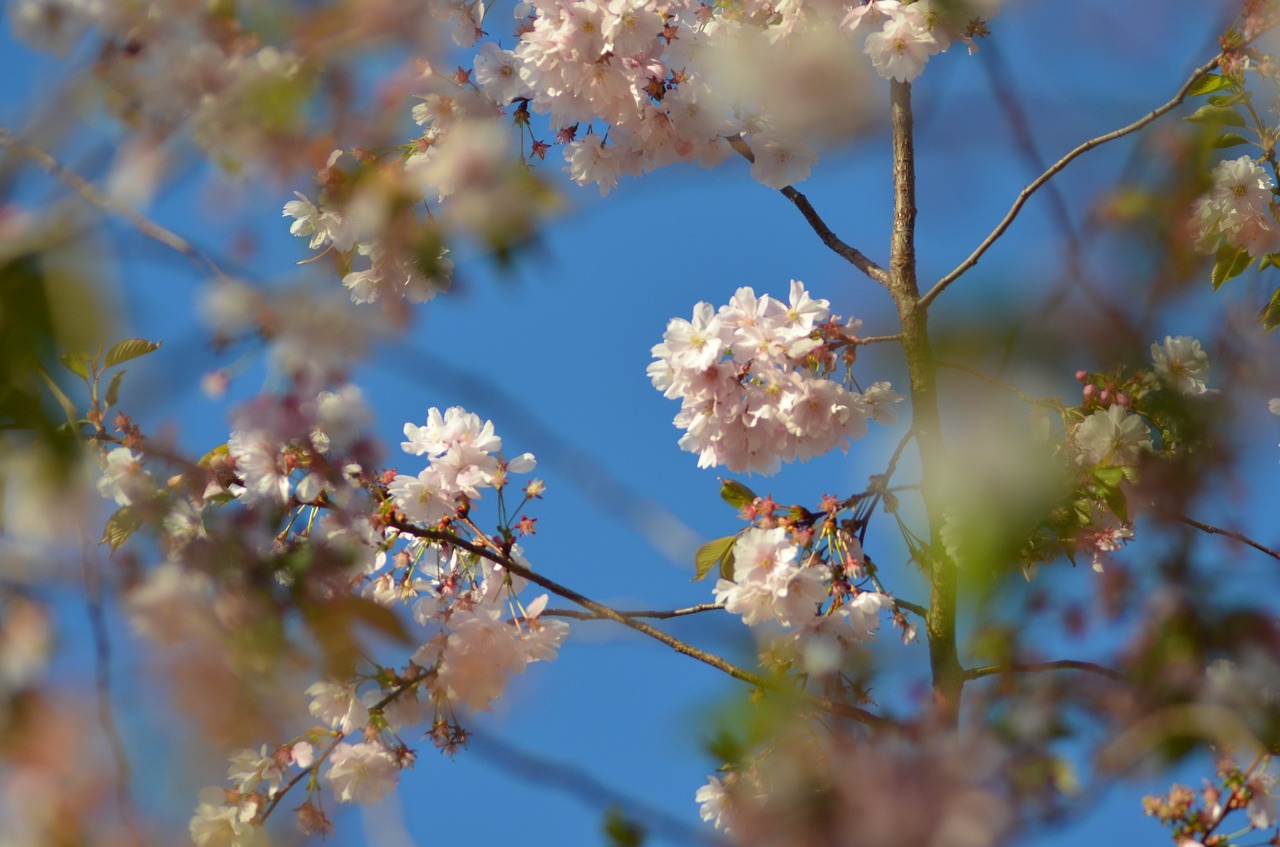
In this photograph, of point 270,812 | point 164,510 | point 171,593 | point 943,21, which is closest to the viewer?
point 171,593

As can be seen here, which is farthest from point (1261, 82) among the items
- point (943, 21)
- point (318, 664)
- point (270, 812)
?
point (270, 812)

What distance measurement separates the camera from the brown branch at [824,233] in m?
2.15

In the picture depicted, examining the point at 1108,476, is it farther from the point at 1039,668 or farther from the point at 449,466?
the point at 449,466

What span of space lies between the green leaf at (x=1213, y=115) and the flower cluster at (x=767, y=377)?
0.73m

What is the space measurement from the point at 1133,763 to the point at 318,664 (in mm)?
892

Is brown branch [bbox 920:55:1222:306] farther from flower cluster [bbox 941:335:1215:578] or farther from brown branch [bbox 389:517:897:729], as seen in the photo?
brown branch [bbox 389:517:897:729]

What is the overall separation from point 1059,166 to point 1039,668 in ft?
2.78

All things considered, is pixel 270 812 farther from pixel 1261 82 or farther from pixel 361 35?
pixel 1261 82

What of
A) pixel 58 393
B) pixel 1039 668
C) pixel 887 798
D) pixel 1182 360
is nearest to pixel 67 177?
pixel 58 393

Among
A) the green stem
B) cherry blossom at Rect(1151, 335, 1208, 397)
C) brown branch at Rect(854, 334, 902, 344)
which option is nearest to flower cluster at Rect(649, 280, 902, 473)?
brown branch at Rect(854, 334, 902, 344)

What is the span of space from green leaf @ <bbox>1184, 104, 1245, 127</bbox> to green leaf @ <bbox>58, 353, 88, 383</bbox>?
1.92 metres

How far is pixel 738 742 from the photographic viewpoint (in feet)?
3.62

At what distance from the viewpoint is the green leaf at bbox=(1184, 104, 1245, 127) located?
210cm

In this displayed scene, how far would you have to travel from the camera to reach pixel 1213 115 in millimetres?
2105
